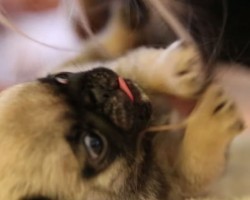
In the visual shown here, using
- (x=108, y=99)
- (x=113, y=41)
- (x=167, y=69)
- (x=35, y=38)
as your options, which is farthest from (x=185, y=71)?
(x=35, y=38)

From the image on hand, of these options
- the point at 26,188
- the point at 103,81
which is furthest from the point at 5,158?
the point at 103,81

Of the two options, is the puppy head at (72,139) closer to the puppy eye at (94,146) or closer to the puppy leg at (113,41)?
the puppy eye at (94,146)

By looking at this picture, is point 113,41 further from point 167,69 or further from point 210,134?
point 210,134

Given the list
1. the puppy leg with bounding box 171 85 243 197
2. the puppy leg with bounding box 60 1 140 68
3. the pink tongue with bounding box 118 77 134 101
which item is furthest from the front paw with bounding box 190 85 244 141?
the puppy leg with bounding box 60 1 140 68

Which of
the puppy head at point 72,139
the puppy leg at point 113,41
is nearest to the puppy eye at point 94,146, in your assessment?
the puppy head at point 72,139

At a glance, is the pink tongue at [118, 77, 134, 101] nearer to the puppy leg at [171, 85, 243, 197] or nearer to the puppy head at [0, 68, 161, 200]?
the puppy head at [0, 68, 161, 200]
